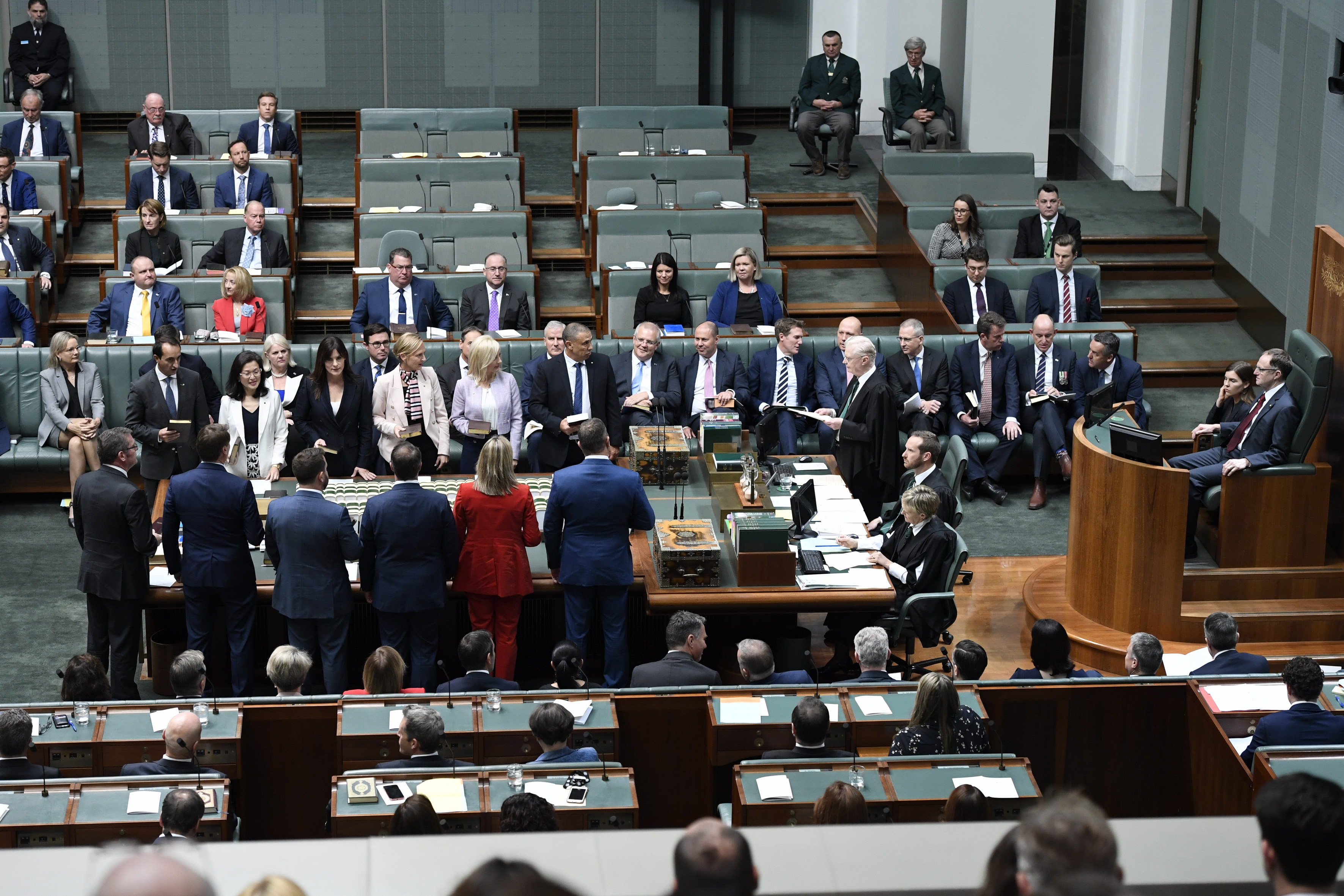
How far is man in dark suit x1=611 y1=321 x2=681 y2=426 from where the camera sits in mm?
9570

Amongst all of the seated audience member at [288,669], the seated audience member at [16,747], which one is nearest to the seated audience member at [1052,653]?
the seated audience member at [288,669]

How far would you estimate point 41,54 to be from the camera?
1470cm

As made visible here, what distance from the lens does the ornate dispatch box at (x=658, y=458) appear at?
826cm

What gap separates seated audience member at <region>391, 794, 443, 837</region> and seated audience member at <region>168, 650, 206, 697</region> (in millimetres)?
1548

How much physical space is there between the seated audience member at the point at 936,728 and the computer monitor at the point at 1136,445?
242cm

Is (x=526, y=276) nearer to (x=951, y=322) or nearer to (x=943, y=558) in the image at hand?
(x=951, y=322)

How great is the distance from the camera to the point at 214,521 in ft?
22.7

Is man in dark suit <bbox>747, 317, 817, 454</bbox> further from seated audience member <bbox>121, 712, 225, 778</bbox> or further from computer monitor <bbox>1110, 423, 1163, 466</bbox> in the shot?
seated audience member <bbox>121, 712, 225, 778</bbox>

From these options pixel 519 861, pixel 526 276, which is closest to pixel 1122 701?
pixel 519 861

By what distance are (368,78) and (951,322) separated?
8282 mm

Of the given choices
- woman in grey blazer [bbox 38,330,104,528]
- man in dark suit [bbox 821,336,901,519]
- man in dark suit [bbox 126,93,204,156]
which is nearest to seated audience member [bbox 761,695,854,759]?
man in dark suit [bbox 821,336,901,519]

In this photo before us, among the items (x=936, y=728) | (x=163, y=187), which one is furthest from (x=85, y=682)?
(x=163, y=187)

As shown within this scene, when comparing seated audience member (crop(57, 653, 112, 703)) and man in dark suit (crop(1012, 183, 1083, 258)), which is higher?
man in dark suit (crop(1012, 183, 1083, 258))

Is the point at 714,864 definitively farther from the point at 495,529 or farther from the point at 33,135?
the point at 33,135
